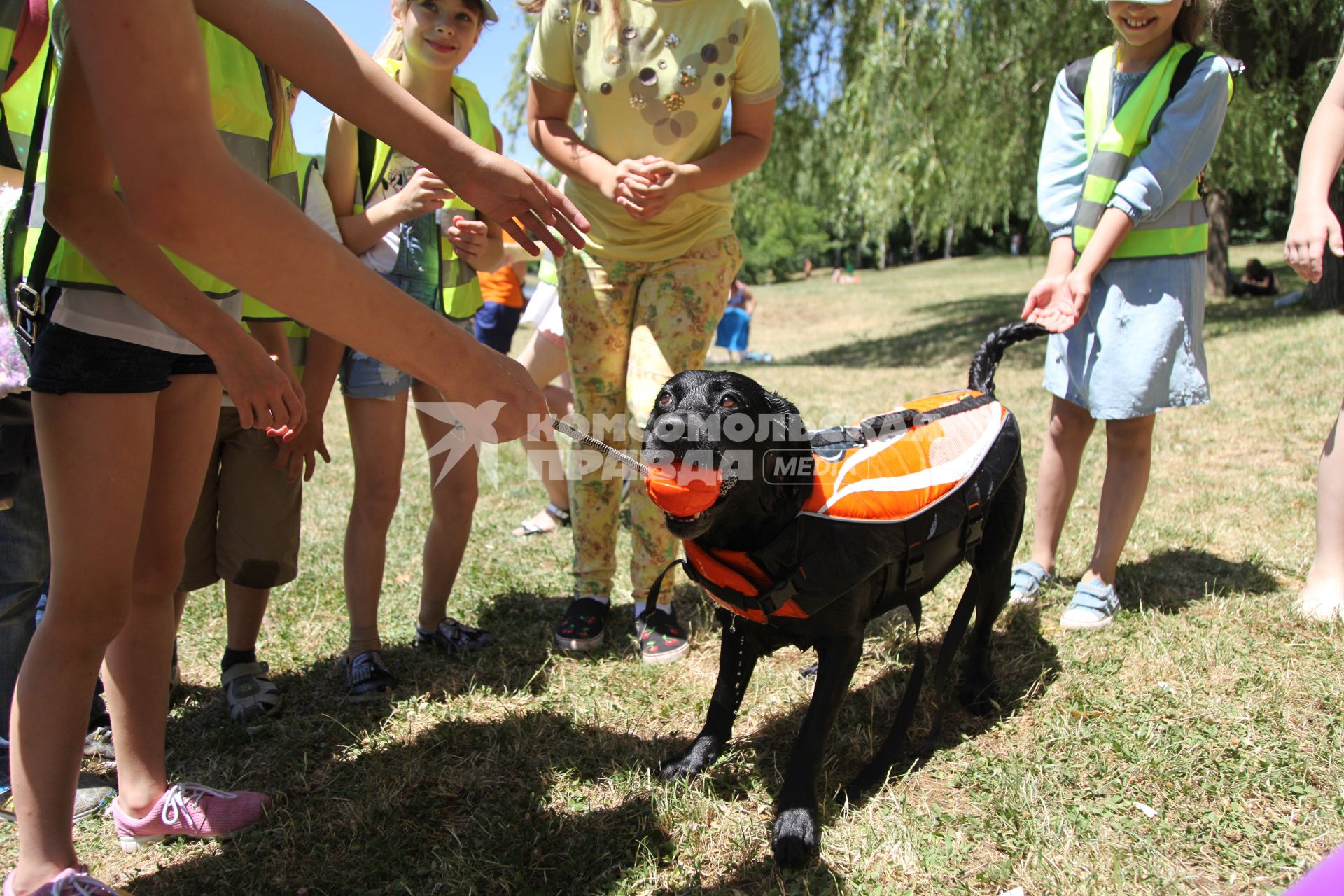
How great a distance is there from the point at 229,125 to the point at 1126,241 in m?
2.72

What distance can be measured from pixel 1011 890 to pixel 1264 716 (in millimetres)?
1059

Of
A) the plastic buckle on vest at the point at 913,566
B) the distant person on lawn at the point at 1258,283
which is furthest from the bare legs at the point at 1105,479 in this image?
the distant person on lawn at the point at 1258,283

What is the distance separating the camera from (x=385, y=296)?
53.5 inches

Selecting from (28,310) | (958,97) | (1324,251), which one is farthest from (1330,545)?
(958,97)

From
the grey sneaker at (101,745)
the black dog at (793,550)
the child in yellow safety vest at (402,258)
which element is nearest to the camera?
the black dog at (793,550)

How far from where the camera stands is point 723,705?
2482mm

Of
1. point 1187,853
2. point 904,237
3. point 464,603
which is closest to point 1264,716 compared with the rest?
point 1187,853

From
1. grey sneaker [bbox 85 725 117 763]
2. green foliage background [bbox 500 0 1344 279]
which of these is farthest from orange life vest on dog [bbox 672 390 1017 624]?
green foliage background [bbox 500 0 1344 279]

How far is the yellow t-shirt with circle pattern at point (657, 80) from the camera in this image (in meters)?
2.85

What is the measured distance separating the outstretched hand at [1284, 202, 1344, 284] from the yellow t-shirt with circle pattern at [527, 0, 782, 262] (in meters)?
1.71

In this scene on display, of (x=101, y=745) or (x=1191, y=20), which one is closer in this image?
(x=101, y=745)

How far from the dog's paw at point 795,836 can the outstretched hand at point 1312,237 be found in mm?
2218

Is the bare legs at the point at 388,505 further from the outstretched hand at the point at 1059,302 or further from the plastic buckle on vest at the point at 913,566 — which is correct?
the outstretched hand at the point at 1059,302

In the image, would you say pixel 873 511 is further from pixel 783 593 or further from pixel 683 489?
pixel 683 489
